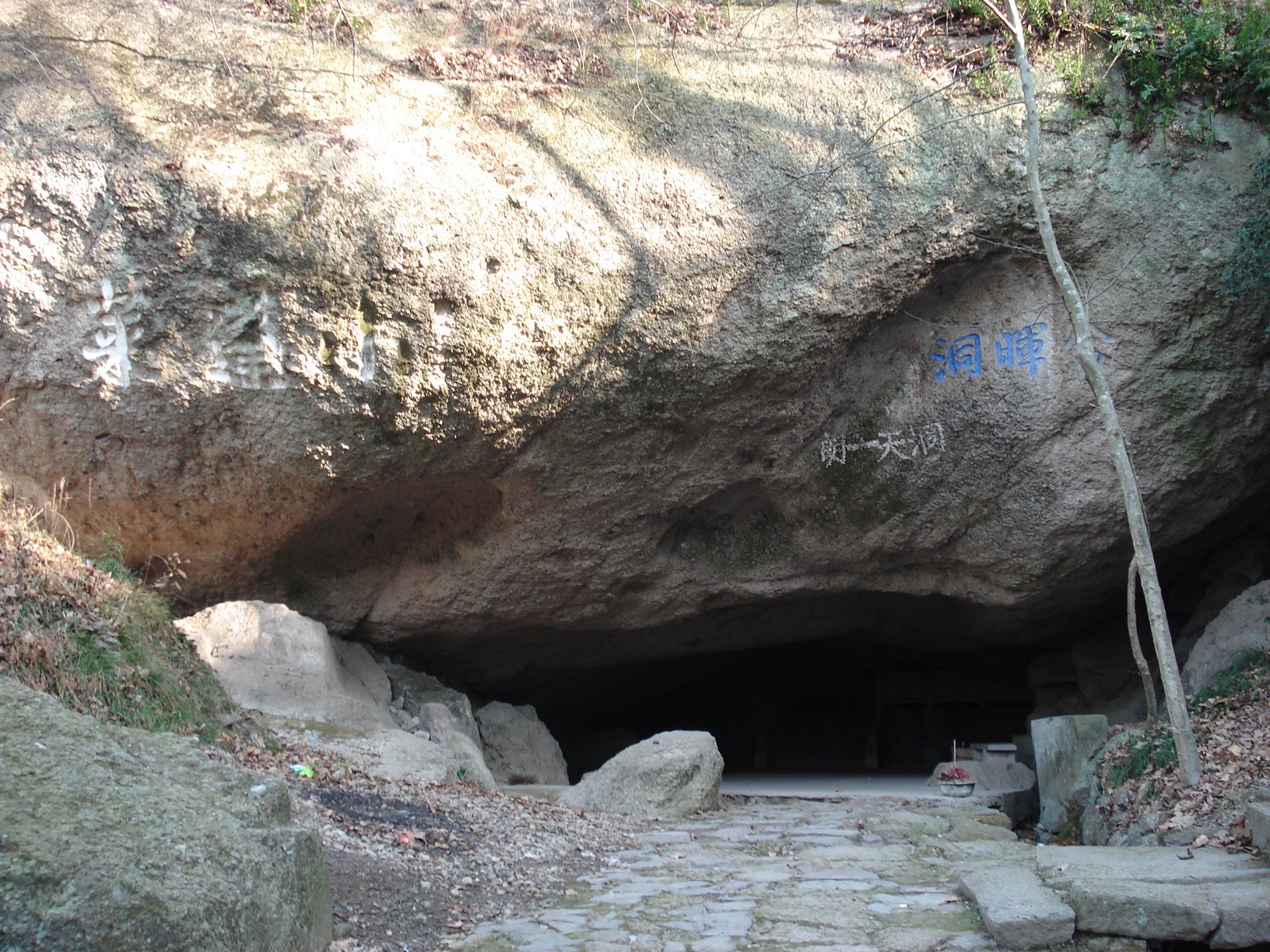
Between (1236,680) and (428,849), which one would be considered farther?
(1236,680)

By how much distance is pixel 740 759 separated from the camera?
1327cm

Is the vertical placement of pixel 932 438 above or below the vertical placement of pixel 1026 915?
A: above

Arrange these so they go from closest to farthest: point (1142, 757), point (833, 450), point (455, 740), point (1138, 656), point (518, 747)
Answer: point (1142, 757)
point (1138, 656)
point (833, 450)
point (455, 740)
point (518, 747)

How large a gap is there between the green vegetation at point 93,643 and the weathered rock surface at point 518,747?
2.97 m

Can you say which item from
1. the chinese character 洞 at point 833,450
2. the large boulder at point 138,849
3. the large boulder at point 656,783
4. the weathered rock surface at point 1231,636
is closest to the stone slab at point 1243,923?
the large boulder at point 138,849

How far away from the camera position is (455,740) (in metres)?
7.21

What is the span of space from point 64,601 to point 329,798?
6.76ft

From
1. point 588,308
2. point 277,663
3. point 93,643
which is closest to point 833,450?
point 588,308

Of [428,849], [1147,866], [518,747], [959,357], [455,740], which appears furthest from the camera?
[518,747]

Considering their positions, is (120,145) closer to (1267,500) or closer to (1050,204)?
(1050,204)

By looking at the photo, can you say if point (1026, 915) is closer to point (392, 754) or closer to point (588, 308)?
point (392, 754)

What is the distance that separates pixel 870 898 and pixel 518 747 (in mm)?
5388

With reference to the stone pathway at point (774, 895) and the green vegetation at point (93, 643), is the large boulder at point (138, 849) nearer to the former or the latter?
the stone pathway at point (774, 895)

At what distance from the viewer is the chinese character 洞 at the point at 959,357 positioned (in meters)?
6.84
